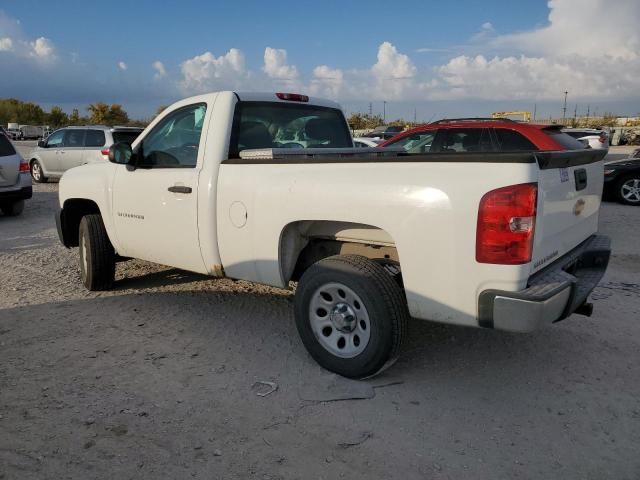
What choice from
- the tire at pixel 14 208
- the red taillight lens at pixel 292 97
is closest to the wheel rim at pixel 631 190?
the red taillight lens at pixel 292 97

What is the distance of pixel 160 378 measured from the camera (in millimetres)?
3590

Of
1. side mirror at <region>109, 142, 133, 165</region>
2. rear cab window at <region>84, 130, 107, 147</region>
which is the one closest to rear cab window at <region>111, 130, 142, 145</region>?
rear cab window at <region>84, 130, 107, 147</region>

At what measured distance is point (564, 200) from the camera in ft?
10.6

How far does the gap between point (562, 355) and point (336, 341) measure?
1.76 m

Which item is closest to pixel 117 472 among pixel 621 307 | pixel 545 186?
pixel 545 186

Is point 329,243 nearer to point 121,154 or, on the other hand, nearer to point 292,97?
point 292,97

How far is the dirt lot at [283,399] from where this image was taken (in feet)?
8.90

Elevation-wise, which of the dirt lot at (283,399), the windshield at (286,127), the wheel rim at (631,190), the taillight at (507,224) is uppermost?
the windshield at (286,127)

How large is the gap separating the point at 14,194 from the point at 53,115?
3704 inches

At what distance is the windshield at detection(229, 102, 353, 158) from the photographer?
430cm

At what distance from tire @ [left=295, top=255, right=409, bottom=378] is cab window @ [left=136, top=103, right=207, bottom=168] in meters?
1.53

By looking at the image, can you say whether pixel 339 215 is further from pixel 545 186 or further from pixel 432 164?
pixel 545 186

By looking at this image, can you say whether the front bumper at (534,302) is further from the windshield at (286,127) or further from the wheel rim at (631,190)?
A: the wheel rim at (631,190)

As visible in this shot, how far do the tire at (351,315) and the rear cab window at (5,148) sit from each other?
8774 millimetres
